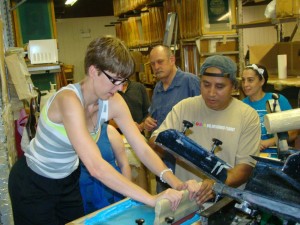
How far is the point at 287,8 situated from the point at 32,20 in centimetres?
328

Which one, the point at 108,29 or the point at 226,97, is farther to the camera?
the point at 108,29

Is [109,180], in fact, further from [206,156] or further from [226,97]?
[226,97]

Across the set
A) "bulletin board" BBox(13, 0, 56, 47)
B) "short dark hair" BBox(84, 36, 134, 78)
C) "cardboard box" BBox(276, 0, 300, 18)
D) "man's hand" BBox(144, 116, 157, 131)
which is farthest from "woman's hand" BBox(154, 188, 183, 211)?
"bulletin board" BBox(13, 0, 56, 47)

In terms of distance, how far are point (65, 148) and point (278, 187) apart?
0.99 meters

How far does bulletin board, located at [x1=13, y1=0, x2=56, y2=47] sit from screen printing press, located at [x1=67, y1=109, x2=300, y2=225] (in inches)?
152

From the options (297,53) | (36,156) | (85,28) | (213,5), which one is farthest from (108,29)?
(36,156)

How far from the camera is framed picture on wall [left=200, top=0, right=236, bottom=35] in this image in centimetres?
449

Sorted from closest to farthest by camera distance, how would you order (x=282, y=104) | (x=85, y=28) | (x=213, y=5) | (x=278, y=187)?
1. (x=278, y=187)
2. (x=282, y=104)
3. (x=213, y=5)
4. (x=85, y=28)

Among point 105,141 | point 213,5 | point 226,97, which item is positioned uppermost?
point 213,5

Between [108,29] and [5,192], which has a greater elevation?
[108,29]

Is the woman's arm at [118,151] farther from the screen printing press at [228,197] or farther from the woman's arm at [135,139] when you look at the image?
the screen printing press at [228,197]

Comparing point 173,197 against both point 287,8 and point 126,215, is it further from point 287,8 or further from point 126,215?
point 287,8

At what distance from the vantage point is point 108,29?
38.3 ft

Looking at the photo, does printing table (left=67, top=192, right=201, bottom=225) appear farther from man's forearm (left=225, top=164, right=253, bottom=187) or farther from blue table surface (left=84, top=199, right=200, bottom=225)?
man's forearm (left=225, top=164, right=253, bottom=187)
